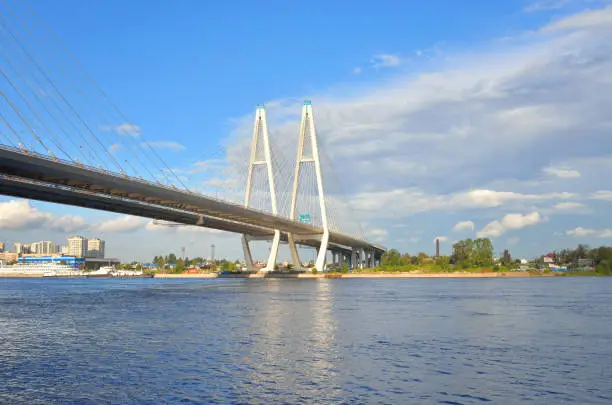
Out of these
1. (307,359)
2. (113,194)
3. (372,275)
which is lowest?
(307,359)

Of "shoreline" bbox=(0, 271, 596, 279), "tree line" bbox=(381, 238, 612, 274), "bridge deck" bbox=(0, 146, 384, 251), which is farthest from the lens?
"tree line" bbox=(381, 238, 612, 274)

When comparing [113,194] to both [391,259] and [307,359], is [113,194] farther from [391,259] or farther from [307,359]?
[391,259]

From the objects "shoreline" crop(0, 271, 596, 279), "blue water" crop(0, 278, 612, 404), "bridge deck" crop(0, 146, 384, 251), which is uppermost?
"bridge deck" crop(0, 146, 384, 251)

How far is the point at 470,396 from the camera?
1255 cm

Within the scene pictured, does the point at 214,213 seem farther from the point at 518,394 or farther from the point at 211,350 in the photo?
the point at 518,394

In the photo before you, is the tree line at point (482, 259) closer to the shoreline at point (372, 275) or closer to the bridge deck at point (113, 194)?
the shoreline at point (372, 275)

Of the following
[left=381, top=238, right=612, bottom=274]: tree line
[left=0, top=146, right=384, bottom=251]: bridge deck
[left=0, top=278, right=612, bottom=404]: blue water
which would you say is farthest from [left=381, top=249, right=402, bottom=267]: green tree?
[left=0, top=278, right=612, bottom=404]: blue water

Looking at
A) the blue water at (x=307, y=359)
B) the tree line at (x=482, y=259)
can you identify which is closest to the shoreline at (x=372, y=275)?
the tree line at (x=482, y=259)

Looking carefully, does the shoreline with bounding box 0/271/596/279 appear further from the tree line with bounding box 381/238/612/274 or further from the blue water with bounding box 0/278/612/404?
the blue water with bounding box 0/278/612/404

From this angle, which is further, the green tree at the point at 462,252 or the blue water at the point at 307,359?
the green tree at the point at 462,252

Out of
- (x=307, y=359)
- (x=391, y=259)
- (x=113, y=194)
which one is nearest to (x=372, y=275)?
(x=391, y=259)

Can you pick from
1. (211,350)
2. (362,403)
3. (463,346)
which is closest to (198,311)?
(211,350)

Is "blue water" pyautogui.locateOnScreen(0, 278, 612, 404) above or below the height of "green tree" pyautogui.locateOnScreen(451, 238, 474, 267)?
below

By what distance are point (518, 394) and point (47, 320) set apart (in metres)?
22.3
